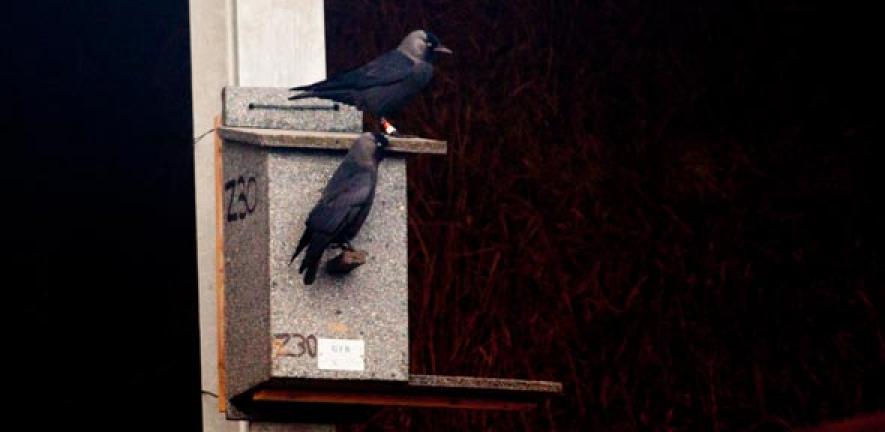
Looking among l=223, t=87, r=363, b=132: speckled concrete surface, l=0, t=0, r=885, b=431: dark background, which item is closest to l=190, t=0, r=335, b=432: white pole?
l=223, t=87, r=363, b=132: speckled concrete surface

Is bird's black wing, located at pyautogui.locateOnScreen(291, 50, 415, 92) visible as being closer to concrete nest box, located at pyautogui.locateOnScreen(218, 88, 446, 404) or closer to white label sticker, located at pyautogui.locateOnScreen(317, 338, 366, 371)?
concrete nest box, located at pyautogui.locateOnScreen(218, 88, 446, 404)

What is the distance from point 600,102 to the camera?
33.8 feet

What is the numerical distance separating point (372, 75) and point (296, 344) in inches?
34.1

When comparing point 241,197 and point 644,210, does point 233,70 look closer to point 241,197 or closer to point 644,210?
point 241,197

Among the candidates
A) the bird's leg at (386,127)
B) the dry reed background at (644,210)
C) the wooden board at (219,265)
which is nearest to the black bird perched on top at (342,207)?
the bird's leg at (386,127)

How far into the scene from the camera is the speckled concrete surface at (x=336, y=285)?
755 cm

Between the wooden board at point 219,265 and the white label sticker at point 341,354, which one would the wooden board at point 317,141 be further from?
the white label sticker at point 341,354

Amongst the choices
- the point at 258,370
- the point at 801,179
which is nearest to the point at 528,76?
the point at 801,179

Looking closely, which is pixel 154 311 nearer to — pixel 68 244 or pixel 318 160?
pixel 68 244

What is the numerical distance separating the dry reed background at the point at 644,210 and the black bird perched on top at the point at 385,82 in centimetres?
156

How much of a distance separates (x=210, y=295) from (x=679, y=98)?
2.70m

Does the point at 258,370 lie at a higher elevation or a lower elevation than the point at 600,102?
lower

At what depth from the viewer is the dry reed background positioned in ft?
32.7

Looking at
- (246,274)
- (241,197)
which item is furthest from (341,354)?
(241,197)
